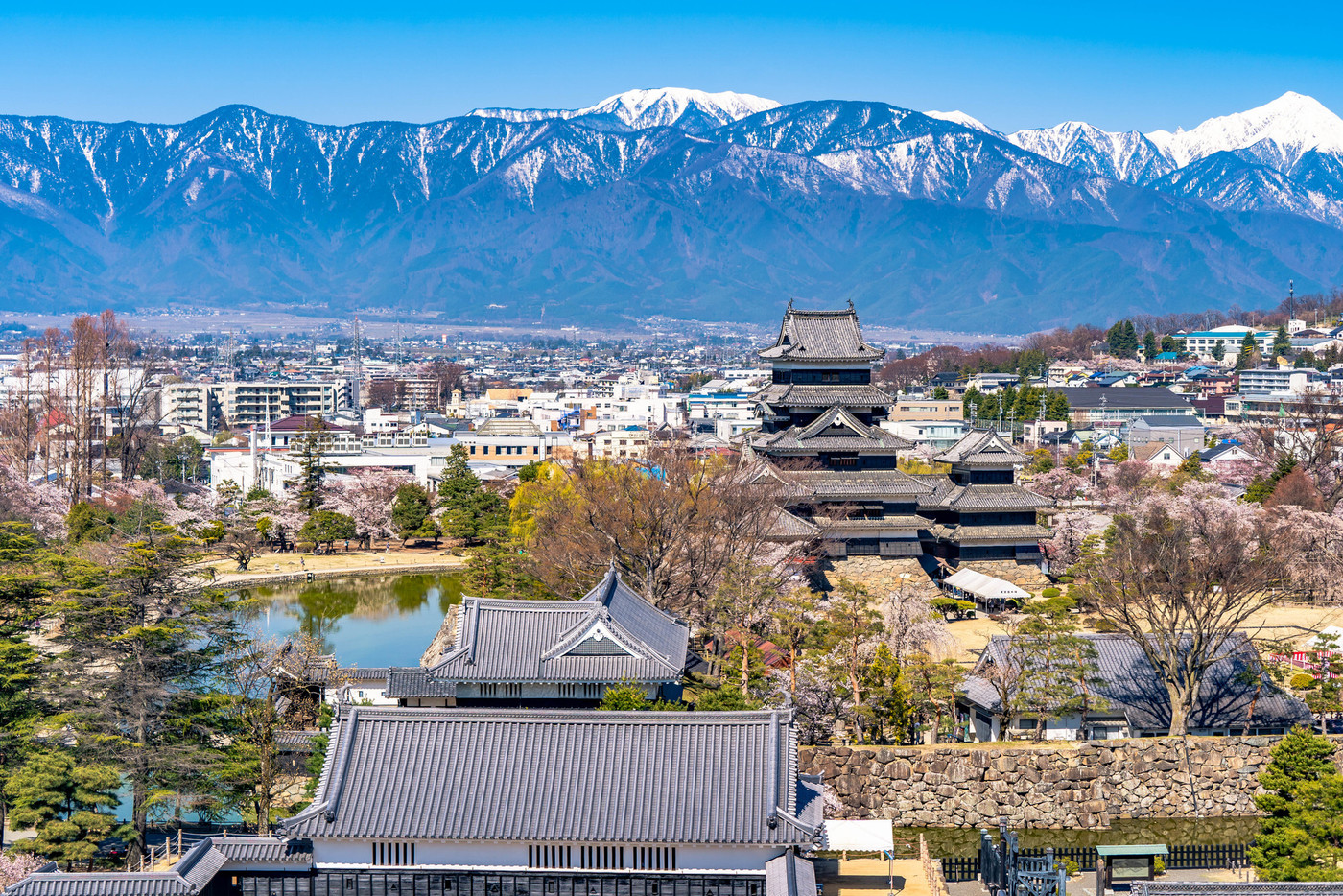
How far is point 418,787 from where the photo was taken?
14.8m

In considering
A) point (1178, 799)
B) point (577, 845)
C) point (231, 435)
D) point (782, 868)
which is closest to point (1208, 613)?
point (1178, 799)

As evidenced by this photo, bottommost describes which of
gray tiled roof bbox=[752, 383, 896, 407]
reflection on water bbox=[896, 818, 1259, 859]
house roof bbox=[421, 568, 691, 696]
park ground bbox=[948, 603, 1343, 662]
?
reflection on water bbox=[896, 818, 1259, 859]

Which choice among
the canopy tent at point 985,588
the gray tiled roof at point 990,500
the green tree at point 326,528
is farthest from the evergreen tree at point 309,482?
the canopy tent at point 985,588

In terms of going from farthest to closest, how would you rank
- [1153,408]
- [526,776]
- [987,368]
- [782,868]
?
[987,368] < [1153,408] < [526,776] < [782,868]

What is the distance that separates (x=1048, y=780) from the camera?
21.8 m

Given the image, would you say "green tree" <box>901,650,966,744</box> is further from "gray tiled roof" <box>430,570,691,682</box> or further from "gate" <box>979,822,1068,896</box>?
"gray tiled roof" <box>430,570,691,682</box>

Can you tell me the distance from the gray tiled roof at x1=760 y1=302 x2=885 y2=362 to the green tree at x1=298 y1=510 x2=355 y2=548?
64.6 feet

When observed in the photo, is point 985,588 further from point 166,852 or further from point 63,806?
point 63,806

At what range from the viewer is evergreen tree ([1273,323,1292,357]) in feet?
350

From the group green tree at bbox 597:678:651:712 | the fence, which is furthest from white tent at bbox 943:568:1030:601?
green tree at bbox 597:678:651:712

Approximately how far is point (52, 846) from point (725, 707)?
9.32 metres

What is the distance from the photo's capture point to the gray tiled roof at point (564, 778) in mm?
14305

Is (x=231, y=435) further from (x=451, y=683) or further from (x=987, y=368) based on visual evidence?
(x=451, y=683)

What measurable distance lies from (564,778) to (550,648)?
19.6 ft
